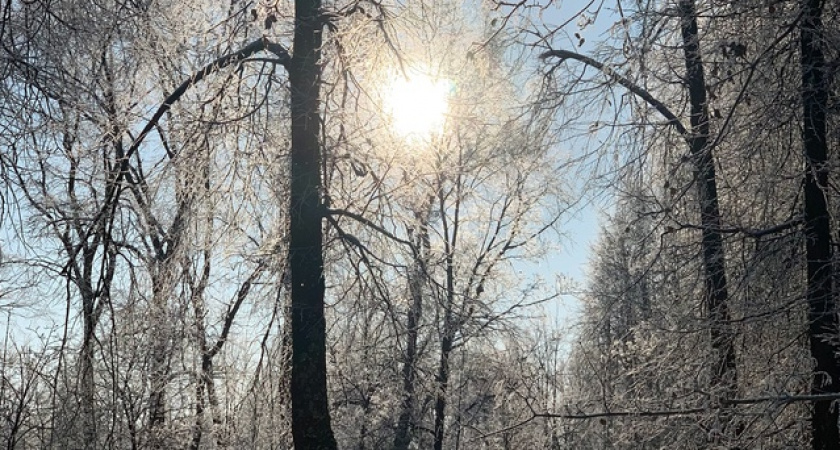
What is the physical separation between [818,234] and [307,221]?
316 centimetres

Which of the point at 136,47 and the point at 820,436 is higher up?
the point at 136,47

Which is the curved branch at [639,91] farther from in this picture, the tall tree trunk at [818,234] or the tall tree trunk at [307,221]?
the tall tree trunk at [307,221]

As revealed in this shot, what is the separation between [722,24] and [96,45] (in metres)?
3.61

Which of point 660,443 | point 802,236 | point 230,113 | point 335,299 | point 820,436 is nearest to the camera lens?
point 820,436

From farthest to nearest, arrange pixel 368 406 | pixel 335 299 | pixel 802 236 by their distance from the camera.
Result: pixel 368 406, pixel 335 299, pixel 802 236

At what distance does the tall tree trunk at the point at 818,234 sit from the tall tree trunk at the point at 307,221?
9.28 ft

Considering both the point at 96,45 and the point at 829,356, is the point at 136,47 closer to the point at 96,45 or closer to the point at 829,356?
the point at 96,45

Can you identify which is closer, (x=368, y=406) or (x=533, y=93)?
(x=533, y=93)

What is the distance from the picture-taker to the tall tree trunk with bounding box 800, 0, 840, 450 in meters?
3.92

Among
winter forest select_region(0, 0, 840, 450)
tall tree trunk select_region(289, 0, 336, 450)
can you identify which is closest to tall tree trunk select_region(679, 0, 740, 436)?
winter forest select_region(0, 0, 840, 450)

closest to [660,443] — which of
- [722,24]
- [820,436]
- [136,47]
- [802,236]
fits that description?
[820,436]

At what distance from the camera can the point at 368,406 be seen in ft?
38.9

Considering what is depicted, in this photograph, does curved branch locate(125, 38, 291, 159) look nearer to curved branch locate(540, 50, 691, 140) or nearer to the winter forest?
the winter forest

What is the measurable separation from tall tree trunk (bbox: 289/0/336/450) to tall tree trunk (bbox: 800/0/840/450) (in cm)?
283
